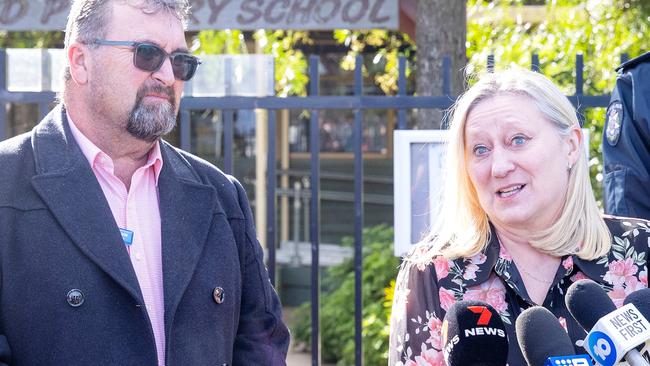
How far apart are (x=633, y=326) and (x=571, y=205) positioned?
111 centimetres

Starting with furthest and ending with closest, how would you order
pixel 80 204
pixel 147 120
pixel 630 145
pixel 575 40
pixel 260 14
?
1. pixel 575 40
2. pixel 260 14
3. pixel 630 145
4. pixel 147 120
5. pixel 80 204

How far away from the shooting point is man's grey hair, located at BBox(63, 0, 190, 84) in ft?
9.29

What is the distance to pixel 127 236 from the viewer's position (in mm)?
2715

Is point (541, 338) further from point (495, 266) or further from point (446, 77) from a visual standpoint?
point (446, 77)

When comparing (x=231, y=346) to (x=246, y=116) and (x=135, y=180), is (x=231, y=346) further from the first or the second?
(x=246, y=116)

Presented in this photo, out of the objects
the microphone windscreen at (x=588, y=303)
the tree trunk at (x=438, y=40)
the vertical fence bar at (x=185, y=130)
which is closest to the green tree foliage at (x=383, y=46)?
the tree trunk at (x=438, y=40)

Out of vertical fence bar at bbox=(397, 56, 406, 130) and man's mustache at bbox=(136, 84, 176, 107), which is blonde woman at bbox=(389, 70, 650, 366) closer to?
man's mustache at bbox=(136, 84, 176, 107)

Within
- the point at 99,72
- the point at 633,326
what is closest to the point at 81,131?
the point at 99,72

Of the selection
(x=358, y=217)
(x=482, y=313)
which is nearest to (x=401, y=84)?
(x=358, y=217)

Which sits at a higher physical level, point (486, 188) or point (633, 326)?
point (486, 188)

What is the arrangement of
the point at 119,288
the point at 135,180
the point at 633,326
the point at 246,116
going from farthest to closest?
the point at 246,116, the point at 135,180, the point at 119,288, the point at 633,326

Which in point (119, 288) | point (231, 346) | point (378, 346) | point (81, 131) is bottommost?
point (378, 346)

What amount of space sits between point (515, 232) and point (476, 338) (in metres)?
0.77

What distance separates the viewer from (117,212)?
9.04 ft
